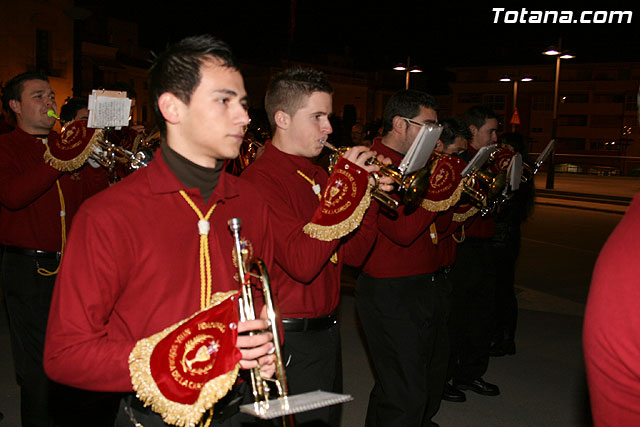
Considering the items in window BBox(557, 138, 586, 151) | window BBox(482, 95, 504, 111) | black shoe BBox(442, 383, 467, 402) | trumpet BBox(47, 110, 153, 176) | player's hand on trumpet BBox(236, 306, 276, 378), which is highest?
window BBox(482, 95, 504, 111)

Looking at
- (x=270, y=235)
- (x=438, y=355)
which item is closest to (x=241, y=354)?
(x=270, y=235)

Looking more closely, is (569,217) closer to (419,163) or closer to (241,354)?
(419,163)

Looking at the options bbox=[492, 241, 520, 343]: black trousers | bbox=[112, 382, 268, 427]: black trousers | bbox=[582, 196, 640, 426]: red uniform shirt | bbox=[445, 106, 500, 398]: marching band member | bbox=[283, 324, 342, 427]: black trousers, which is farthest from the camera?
bbox=[492, 241, 520, 343]: black trousers

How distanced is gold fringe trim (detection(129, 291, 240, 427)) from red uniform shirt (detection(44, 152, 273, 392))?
0.06 m

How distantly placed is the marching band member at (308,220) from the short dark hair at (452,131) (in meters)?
2.57

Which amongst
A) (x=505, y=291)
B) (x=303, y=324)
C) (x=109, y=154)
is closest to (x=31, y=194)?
(x=109, y=154)

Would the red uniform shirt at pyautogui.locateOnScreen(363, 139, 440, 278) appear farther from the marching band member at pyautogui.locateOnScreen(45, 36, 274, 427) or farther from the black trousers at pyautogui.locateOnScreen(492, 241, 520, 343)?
the black trousers at pyautogui.locateOnScreen(492, 241, 520, 343)

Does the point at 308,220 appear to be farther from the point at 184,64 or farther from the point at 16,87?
the point at 16,87

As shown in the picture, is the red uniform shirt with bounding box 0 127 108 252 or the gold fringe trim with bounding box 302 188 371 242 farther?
the red uniform shirt with bounding box 0 127 108 252

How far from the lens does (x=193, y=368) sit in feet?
5.69

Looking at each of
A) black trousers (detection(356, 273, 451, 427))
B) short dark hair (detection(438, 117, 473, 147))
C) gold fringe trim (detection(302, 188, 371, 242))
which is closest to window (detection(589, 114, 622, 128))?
short dark hair (detection(438, 117, 473, 147))

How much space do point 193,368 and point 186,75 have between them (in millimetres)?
983

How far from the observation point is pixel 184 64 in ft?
6.75

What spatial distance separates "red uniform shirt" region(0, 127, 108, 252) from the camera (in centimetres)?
383
